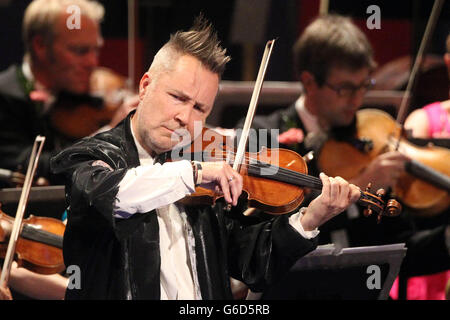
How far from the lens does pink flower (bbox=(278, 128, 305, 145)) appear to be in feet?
8.21

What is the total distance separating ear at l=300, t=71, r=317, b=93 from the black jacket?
1117 mm

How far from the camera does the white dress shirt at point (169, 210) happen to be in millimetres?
1440

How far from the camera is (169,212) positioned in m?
1.67

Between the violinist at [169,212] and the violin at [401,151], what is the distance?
0.92m

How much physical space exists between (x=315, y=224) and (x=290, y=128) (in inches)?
42.4

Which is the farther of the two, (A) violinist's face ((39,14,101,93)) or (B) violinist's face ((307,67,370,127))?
(A) violinist's face ((39,14,101,93))

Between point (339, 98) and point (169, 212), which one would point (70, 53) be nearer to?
point (339, 98)

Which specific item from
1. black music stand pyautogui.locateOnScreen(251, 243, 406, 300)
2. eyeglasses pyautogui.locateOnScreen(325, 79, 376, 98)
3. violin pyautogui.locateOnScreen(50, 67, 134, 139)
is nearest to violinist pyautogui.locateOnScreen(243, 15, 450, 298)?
eyeglasses pyautogui.locateOnScreen(325, 79, 376, 98)

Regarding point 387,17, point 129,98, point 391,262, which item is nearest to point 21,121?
point 129,98

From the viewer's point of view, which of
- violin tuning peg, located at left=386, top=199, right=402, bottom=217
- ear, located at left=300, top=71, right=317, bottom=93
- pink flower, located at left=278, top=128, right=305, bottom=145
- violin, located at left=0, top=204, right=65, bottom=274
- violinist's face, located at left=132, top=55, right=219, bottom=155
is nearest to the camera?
violinist's face, located at left=132, top=55, right=219, bottom=155

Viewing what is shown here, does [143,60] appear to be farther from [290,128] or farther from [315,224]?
[315,224]

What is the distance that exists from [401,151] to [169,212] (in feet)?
4.31

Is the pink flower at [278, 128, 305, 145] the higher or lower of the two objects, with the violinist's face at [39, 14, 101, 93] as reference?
lower

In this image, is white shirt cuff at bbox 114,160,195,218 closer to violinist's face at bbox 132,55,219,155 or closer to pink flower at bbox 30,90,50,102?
violinist's face at bbox 132,55,219,155
